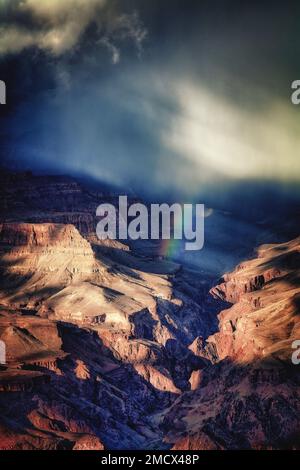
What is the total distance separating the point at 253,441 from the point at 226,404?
1384cm

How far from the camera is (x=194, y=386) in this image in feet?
612

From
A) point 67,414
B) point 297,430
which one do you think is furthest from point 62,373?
point 297,430

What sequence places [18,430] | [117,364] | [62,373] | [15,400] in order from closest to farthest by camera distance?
1. [18,430]
2. [15,400]
3. [62,373]
4. [117,364]

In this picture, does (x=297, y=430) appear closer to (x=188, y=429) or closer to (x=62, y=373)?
(x=188, y=429)

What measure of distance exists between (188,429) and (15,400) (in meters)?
22.8

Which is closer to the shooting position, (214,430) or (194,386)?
(214,430)

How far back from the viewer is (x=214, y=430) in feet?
490

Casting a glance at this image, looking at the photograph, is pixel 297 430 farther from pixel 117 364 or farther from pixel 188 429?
pixel 117 364

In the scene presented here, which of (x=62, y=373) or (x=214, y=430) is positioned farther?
(x=62, y=373)
